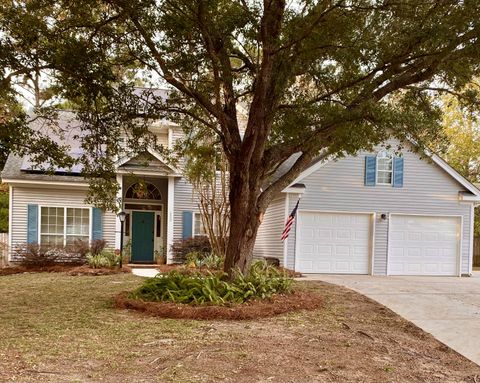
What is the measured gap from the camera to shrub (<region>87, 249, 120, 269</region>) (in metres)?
14.8

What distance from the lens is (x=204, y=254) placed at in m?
15.9

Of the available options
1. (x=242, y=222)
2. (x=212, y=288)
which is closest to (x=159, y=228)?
(x=242, y=222)

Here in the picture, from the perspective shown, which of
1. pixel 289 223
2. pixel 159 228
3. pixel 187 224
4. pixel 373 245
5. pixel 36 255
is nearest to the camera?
pixel 289 223

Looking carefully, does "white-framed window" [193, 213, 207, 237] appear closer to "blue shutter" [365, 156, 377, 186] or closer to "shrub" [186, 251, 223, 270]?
"shrub" [186, 251, 223, 270]

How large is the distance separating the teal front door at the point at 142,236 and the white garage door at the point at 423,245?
334 inches

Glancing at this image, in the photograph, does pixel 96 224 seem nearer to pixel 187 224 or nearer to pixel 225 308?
pixel 187 224

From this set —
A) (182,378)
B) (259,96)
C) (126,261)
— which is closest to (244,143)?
(259,96)

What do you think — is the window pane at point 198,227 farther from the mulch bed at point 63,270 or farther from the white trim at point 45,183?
the white trim at point 45,183

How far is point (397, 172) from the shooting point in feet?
51.8

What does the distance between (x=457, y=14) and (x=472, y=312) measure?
532cm

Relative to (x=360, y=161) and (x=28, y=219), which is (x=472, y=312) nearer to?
(x=360, y=161)

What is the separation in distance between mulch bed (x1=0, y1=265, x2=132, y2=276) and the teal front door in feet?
9.06

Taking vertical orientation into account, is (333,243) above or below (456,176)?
below

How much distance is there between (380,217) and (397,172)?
1554 mm
